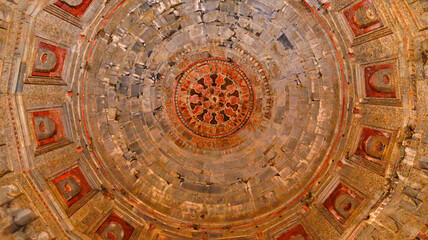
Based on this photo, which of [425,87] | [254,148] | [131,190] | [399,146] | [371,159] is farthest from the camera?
[254,148]

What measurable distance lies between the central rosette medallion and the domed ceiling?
44 millimetres

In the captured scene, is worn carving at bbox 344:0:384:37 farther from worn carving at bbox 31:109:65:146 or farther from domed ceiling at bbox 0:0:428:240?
worn carving at bbox 31:109:65:146

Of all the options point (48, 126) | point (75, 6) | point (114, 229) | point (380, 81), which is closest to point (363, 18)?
point (380, 81)

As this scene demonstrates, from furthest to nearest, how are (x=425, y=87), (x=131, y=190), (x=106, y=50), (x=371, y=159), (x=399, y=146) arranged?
(x=131, y=190), (x=106, y=50), (x=371, y=159), (x=399, y=146), (x=425, y=87)

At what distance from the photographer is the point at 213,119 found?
11.3m

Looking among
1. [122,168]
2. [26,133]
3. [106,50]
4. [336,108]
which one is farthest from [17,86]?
[336,108]

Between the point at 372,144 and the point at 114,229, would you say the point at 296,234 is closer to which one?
the point at 372,144

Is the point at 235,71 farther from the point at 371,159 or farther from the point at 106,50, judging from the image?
the point at 371,159

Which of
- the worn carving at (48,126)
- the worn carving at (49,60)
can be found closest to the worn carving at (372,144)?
the worn carving at (48,126)

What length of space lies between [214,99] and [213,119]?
0.87 metres

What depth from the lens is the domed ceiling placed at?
24.2 ft

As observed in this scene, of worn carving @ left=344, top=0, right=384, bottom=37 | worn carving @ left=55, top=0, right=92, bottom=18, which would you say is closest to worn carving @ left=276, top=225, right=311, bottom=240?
worn carving @ left=344, top=0, right=384, bottom=37

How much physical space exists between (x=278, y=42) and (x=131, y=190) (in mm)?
8026

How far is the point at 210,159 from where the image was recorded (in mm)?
10875
